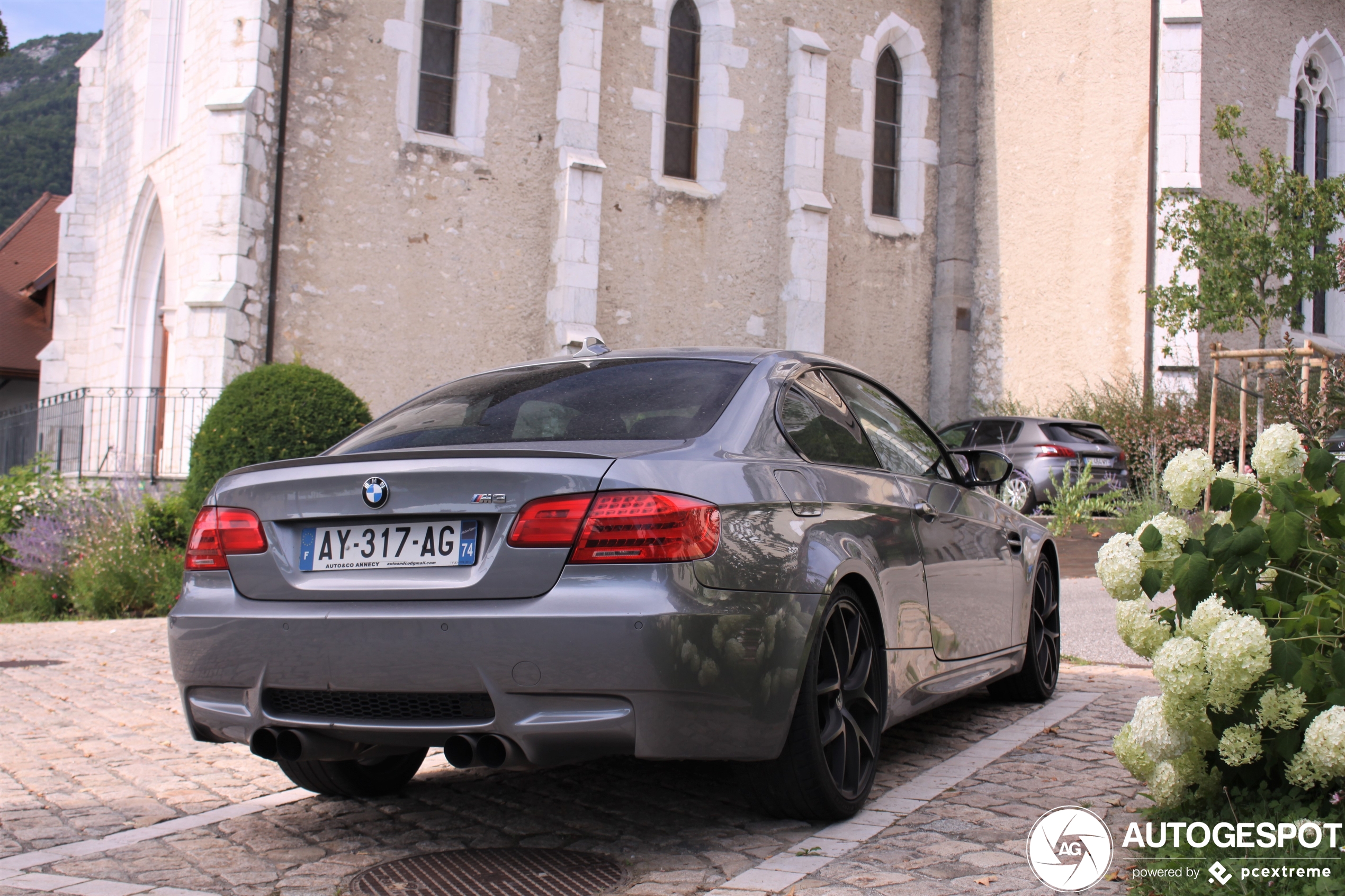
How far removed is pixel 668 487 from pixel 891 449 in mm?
1662

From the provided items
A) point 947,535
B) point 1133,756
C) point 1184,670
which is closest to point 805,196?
point 947,535

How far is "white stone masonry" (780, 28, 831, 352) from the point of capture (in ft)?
63.7

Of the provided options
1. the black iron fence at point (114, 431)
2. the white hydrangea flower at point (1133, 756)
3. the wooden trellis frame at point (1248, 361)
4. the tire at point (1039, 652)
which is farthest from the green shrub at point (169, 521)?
the wooden trellis frame at point (1248, 361)

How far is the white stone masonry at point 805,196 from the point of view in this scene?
19.4m

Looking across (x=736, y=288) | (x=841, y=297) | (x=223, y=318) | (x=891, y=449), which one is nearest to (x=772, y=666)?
(x=891, y=449)

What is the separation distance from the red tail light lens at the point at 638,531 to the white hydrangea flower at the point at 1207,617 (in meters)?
1.32

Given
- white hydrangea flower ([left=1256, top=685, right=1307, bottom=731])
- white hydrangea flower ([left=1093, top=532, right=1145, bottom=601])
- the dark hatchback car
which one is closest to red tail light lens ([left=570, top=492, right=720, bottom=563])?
white hydrangea flower ([left=1093, top=532, right=1145, bottom=601])

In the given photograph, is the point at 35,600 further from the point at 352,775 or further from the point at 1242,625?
the point at 1242,625

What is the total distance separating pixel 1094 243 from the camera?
19.8 meters

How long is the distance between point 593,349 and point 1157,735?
2.36 metres

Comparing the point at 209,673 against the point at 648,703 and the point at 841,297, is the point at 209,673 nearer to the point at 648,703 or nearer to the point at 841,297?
the point at 648,703

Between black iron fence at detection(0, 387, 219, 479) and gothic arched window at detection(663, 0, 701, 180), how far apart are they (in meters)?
8.36

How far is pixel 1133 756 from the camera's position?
3.38 metres

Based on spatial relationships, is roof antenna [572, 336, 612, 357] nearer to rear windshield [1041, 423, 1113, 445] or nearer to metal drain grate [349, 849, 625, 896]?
metal drain grate [349, 849, 625, 896]
